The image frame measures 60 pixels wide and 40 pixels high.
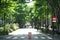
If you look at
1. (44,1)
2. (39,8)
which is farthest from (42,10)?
(44,1)

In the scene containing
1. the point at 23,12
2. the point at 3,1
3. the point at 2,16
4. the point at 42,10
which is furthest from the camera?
the point at 23,12

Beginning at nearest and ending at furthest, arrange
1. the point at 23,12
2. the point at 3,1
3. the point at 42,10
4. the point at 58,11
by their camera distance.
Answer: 1. the point at 3,1
2. the point at 58,11
3. the point at 42,10
4. the point at 23,12

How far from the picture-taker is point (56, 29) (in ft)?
154

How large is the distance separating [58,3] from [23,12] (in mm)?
68270

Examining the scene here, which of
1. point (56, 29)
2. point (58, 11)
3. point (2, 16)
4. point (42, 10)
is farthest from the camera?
point (42, 10)

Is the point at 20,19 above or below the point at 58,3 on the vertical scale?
below

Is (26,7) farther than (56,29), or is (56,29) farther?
Answer: (26,7)

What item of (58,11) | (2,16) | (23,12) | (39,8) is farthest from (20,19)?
(58,11)

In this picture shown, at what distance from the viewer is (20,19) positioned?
367 feet

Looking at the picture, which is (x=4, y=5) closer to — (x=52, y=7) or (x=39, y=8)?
(x=52, y=7)

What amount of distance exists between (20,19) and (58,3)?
68.9 m

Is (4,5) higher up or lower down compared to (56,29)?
higher up

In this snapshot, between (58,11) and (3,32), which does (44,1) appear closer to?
(58,11)

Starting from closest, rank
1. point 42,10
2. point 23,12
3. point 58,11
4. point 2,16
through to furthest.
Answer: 1. point 58,11
2. point 2,16
3. point 42,10
4. point 23,12
